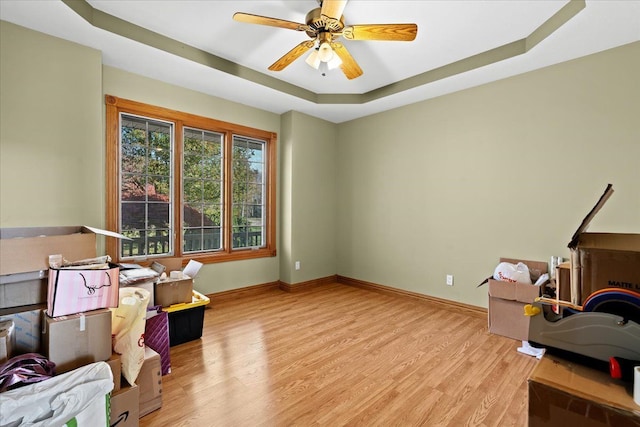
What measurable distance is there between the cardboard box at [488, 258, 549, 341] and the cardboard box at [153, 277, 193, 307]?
2.84 m

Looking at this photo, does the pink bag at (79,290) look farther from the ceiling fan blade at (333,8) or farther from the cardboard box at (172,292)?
the ceiling fan blade at (333,8)

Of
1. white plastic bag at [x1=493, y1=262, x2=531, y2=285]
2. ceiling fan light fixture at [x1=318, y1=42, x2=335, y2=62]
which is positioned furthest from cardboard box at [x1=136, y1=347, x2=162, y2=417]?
white plastic bag at [x1=493, y1=262, x2=531, y2=285]

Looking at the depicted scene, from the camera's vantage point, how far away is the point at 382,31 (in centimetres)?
218

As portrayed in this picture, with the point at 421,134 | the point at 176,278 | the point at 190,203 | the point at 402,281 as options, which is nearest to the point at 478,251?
the point at 402,281

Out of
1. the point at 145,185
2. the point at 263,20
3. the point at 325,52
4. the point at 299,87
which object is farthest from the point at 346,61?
the point at 145,185

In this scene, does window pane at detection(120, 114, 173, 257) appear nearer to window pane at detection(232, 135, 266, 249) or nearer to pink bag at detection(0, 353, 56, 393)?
window pane at detection(232, 135, 266, 249)

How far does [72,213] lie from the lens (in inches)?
102

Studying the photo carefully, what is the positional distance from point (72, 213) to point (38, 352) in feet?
4.71

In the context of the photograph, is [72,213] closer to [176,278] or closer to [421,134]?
[176,278]

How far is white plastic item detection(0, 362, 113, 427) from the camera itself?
111cm

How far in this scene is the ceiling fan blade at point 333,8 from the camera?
196 cm

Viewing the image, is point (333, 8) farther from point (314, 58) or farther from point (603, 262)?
point (603, 262)

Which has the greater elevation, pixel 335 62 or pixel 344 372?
pixel 335 62

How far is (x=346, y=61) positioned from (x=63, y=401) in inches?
110
